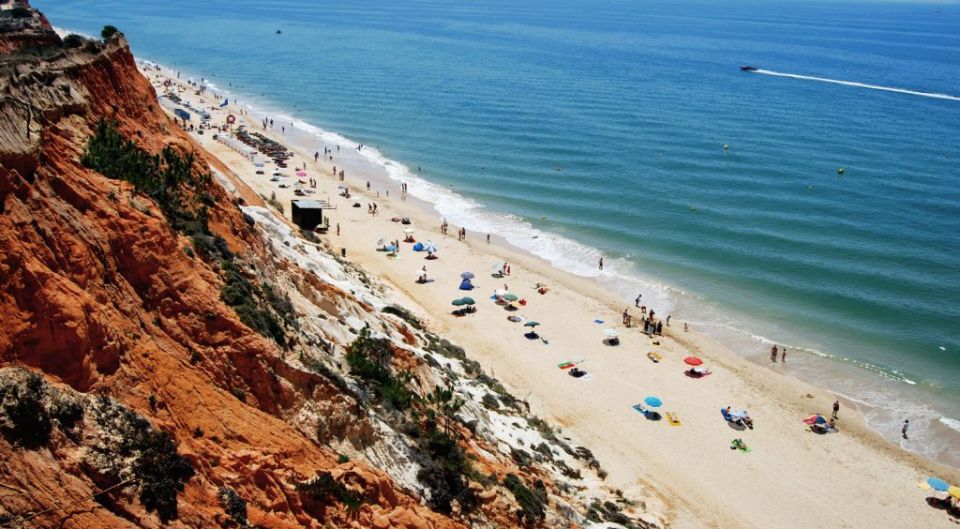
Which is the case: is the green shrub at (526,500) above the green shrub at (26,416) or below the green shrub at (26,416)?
below

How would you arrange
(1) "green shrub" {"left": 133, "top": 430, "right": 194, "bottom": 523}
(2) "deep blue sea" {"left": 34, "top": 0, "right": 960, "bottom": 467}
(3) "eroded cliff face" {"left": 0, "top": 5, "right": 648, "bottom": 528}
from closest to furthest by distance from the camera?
(3) "eroded cliff face" {"left": 0, "top": 5, "right": 648, "bottom": 528}
(1) "green shrub" {"left": 133, "top": 430, "right": 194, "bottom": 523}
(2) "deep blue sea" {"left": 34, "top": 0, "right": 960, "bottom": 467}

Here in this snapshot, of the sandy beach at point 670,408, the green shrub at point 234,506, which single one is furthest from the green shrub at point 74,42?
the green shrub at point 234,506

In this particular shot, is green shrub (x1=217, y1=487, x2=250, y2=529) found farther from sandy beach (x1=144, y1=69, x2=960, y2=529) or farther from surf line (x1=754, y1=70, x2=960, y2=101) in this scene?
surf line (x1=754, y1=70, x2=960, y2=101)

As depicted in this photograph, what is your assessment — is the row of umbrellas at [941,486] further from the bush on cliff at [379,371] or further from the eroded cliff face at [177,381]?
the bush on cliff at [379,371]

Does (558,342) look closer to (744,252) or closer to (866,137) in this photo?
(744,252)

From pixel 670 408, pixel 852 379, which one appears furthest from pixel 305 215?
pixel 852 379

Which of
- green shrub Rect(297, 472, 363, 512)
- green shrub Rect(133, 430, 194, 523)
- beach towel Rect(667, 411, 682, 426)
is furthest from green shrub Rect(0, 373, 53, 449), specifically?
beach towel Rect(667, 411, 682, 426)
